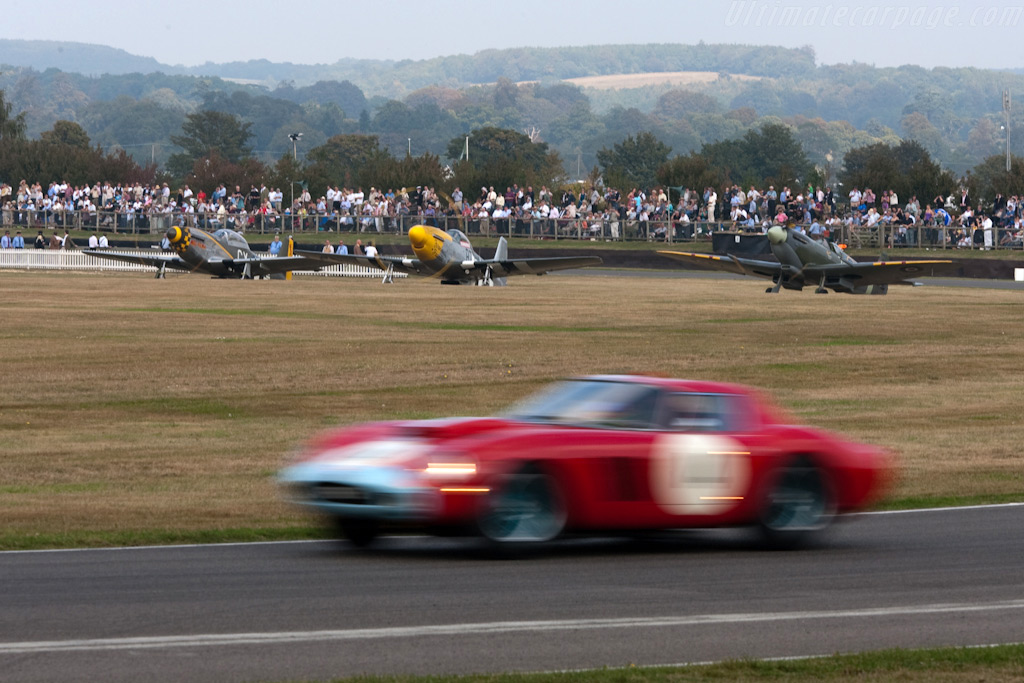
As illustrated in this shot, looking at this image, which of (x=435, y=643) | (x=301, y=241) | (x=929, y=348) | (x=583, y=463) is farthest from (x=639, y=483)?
(x=301, y=241)

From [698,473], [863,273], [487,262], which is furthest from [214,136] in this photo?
[698,473]

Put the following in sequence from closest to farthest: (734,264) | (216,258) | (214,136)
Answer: (734,264)
(216,258)
(214,136)

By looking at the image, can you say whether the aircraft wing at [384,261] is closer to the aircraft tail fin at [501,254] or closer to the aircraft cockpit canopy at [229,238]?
the aircraft tail fin at [501,254]

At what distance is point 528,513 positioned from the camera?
9547mm

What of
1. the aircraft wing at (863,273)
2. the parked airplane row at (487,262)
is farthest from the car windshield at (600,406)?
the aircraft wing at (863,273)

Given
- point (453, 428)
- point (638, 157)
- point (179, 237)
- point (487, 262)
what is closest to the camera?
point (453, 428)

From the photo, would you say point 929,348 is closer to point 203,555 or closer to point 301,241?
point 203,555

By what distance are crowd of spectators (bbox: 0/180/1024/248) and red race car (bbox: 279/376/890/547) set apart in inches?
1715

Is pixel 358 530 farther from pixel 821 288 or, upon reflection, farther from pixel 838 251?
pixel 821 288

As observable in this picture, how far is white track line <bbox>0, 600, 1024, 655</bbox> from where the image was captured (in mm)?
7207

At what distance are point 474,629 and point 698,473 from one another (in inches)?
114

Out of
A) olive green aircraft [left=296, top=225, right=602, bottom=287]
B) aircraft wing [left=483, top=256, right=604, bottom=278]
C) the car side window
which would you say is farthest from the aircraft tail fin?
the car side window

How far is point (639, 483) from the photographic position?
9.87m

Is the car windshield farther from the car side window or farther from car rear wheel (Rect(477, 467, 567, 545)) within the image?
car rear wheel (Rect(477, 467, 567, 545))
